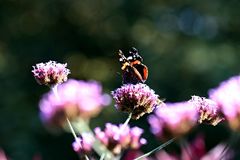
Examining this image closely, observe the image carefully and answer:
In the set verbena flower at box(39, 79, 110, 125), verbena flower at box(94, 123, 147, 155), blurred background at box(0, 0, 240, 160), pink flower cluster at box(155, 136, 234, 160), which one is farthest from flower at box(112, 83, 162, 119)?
blurred background at box(0, 0, 240, 160)

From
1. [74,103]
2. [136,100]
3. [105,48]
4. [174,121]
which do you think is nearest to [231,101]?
[174,121]

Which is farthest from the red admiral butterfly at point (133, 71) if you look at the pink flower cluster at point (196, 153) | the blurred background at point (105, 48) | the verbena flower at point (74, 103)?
the blurred background at point (105, 48)

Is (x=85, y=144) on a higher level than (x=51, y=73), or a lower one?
lower

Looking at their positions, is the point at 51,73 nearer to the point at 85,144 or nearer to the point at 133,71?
the point at 133,71

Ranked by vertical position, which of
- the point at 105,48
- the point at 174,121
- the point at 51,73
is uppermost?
the point at 105,48

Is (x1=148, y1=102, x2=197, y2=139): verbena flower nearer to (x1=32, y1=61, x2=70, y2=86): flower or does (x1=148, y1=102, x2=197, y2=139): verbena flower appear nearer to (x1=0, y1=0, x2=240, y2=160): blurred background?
(x1=32, y1=61, x2=70, y2=86): flower

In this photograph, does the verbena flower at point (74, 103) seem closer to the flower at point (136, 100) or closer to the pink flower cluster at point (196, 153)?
the pink flower cluster at point (196, 153)

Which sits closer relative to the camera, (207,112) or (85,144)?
(85,144)

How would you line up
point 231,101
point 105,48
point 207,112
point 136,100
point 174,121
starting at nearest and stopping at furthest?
point 174,121
point 231,101
point 207,112
point 136,100
point 105,48
